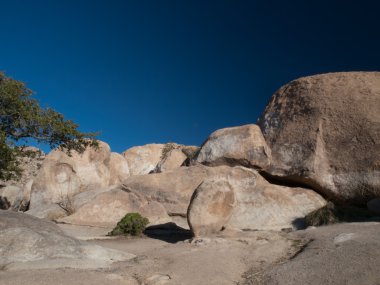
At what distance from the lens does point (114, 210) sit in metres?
19.6

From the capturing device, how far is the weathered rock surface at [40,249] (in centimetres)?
871

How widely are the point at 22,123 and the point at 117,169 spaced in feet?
63.7

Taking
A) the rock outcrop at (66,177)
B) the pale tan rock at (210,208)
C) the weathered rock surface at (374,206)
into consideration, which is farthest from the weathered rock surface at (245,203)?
the rock outcrop at (66,177)

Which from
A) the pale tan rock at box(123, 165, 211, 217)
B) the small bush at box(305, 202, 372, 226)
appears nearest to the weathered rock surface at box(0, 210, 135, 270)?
the small bush at box(305, 202, 372, 226)

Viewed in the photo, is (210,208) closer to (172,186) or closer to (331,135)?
(172,186)

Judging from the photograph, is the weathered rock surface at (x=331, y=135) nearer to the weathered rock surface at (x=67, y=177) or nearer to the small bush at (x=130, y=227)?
the small bush at (x=130, y=227)

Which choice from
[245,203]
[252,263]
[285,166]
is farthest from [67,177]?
[252,263]

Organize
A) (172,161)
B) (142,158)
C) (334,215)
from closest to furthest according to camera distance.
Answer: (334,215) → (172,161) → (142,158)

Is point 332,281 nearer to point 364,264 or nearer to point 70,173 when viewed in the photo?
point 364,264

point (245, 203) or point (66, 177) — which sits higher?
point (66, 177)

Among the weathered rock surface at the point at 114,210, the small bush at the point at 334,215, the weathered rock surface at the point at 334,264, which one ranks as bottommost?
the weathered rock surface at the point at 334,264

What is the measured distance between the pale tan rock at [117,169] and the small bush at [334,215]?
64.6 feet

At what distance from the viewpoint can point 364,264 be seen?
744 cm

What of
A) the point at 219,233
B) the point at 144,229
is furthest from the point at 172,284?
the point at 144,229
